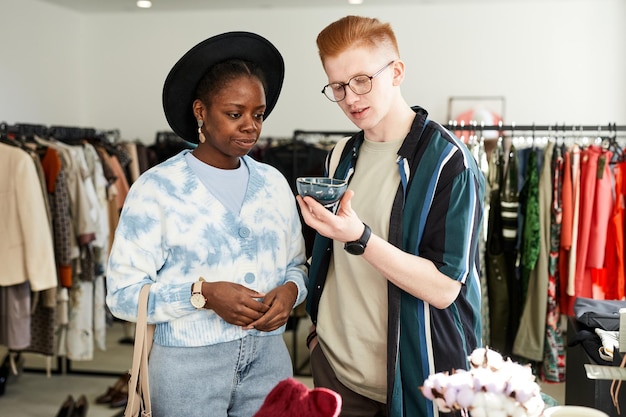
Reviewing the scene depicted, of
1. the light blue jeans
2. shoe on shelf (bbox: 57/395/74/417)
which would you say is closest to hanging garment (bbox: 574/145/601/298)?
the light blue jeans

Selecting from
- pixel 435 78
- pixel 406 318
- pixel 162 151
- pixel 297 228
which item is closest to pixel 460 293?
pixel 406 318

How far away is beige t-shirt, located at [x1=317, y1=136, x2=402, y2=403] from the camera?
66.1 inches

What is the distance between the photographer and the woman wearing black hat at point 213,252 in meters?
1.56

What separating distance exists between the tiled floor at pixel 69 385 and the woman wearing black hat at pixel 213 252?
Answer: 109 inches

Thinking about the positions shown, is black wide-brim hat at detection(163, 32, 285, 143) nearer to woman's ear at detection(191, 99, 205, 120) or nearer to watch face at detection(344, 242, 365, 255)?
woman's ear at detection(191, 99, 205, 120)

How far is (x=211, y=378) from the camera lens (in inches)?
63.1

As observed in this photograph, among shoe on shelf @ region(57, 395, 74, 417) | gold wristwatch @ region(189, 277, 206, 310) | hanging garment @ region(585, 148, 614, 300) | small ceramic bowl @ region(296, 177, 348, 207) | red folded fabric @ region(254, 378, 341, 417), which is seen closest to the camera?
red folded fabric @ region(254, 378, 341, 417)

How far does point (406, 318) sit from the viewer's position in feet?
5.30

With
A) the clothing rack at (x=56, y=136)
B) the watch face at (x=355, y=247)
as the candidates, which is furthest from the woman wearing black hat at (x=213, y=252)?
the clothing rack at (x=56, y=136)

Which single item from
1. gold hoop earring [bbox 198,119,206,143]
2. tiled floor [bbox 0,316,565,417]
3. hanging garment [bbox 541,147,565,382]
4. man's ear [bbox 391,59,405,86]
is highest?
man's ear [bbox 391,59,405,86]

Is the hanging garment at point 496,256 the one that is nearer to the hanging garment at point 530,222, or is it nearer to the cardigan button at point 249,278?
the hanging garment at point 530,222

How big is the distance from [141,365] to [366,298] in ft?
1.80

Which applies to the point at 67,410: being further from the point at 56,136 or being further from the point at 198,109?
the point at 198,109

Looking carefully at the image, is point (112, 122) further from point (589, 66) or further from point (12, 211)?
point (589, 66)
